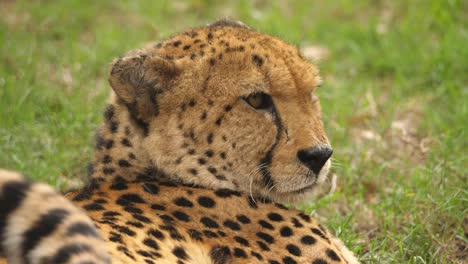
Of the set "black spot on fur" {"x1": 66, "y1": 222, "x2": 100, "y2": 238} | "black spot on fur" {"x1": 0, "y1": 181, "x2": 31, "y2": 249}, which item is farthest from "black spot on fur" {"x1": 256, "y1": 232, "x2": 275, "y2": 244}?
"black spot on fur" {"x1": 0, "y1": 181, "x2": 31, "y2": 249}

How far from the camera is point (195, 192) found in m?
3.11

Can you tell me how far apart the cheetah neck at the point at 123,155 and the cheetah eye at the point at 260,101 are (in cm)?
44

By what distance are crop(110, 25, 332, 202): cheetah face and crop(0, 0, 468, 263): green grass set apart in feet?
2.42

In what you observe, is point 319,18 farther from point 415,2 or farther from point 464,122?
point 464,122

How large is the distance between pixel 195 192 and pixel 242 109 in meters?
0.38

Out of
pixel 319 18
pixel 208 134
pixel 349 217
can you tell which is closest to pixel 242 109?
pixel 208 134

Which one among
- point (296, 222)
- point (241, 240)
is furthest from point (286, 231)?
point (241, 240)

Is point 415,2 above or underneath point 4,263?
above

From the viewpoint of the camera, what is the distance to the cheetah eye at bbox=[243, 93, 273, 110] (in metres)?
3.23

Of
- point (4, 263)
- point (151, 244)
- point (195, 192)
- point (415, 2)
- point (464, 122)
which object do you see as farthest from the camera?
point (415, 2)

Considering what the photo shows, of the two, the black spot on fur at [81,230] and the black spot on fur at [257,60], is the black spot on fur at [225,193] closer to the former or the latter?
the black spot on fur at [257,60]

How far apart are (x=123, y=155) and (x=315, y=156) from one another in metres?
0.74

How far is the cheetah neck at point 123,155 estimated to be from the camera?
10.5ft

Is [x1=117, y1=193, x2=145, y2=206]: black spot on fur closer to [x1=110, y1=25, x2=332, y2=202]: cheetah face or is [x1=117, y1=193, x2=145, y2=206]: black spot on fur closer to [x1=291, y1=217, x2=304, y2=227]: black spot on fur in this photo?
[x1=110, y1=25, x2=332, y2=202]: cheetah face
